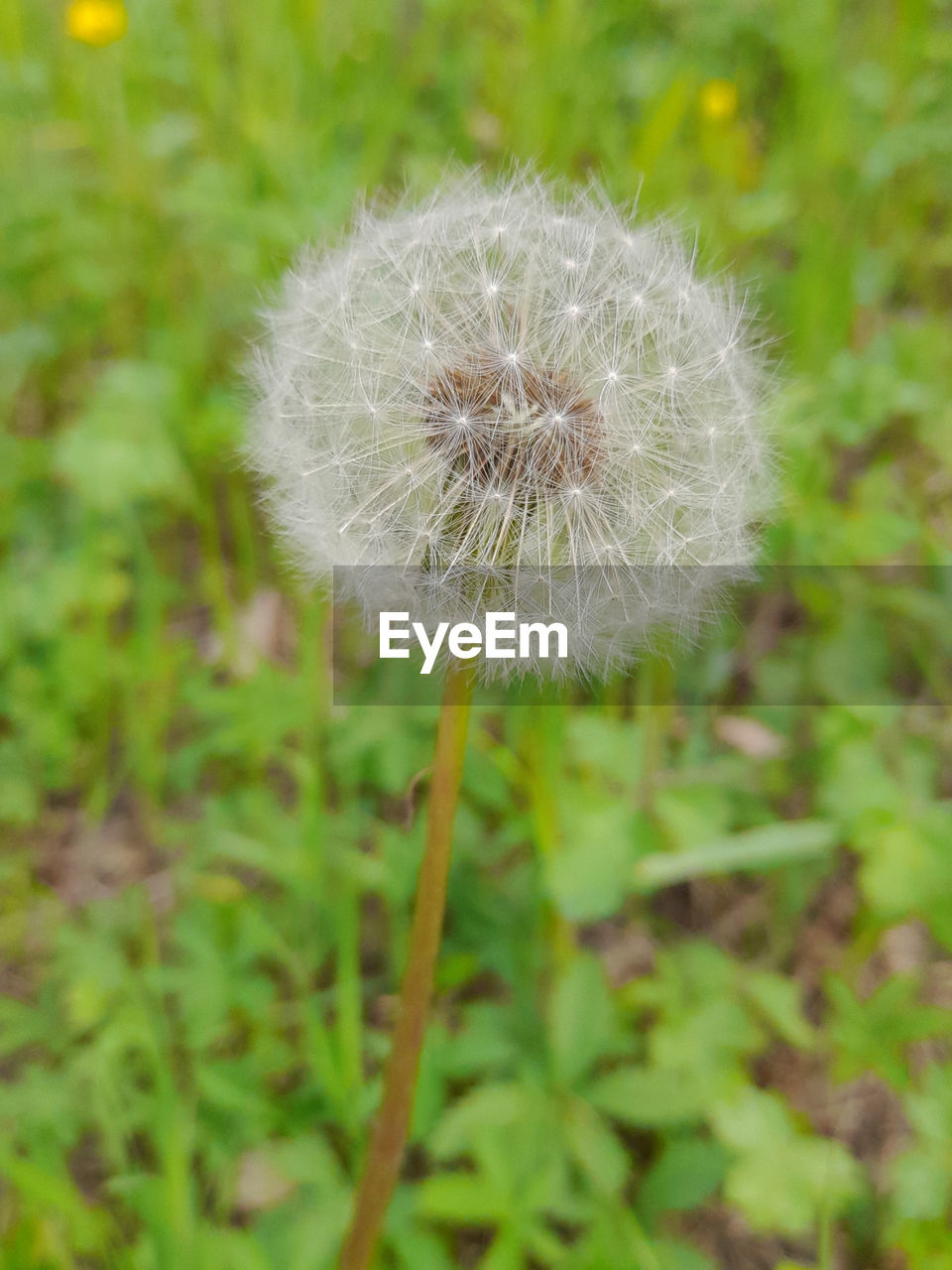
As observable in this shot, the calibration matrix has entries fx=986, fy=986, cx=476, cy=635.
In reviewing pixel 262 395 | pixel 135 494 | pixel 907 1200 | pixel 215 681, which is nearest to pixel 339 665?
pixel 215 681

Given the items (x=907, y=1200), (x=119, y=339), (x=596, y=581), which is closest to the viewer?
(x=596, y=581)

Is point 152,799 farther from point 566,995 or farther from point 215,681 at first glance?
point 566,995

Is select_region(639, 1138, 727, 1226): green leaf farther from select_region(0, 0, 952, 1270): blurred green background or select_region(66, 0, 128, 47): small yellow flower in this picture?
select_region(66, 0, 128, 47): small yellow flower

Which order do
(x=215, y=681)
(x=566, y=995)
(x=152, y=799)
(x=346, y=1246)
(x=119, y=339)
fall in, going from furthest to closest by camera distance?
(x=119, y=339)
(x=215, y=681)
(x=152, y=799)
(x=566, y=995)
(x=346, y=1246)

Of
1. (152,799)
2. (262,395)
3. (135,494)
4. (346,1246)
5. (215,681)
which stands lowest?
(346,1246)

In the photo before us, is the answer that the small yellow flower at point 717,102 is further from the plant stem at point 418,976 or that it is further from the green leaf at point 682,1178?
the green leaf at point 682,1178
